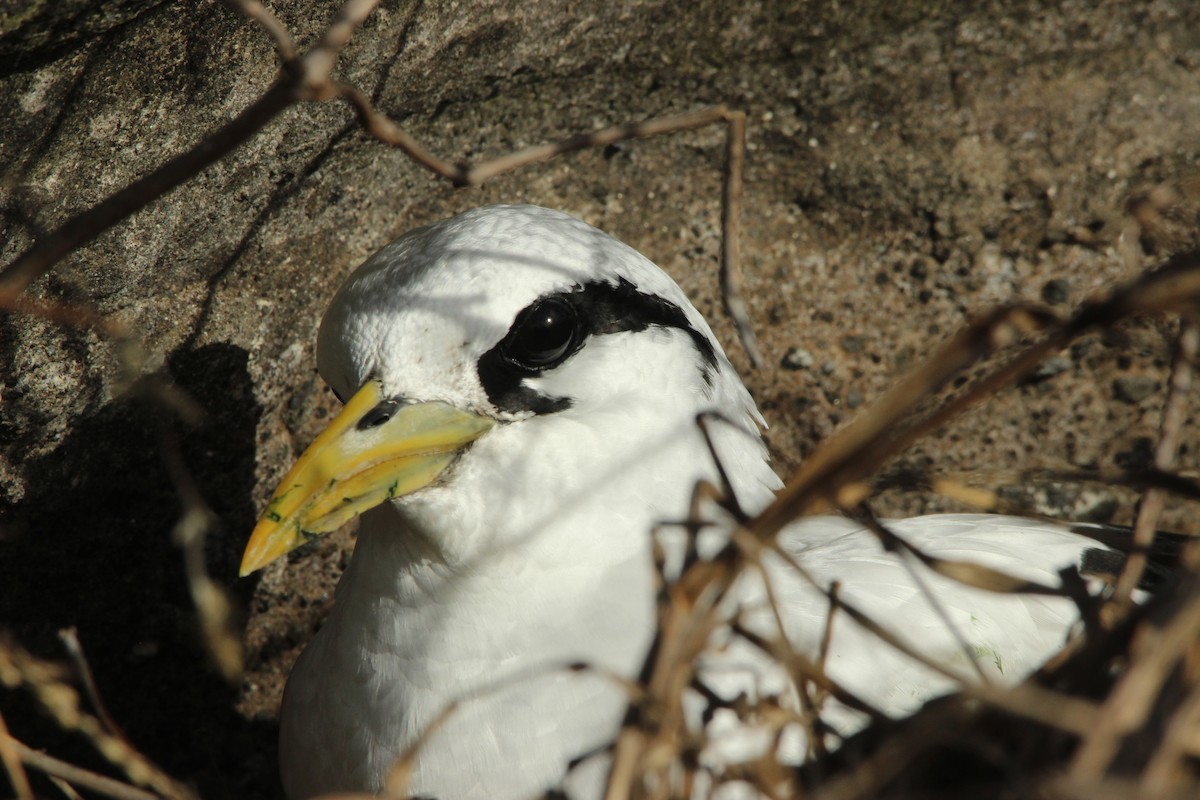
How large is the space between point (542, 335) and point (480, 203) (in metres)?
1.46

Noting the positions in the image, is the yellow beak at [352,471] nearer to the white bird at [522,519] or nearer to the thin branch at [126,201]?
the white bird at [522,519]

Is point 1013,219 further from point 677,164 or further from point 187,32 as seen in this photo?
point 187,32

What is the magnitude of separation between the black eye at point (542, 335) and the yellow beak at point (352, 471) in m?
0.18

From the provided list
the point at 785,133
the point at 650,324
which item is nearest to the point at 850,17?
the point at 785,133

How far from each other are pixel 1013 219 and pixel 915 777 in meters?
2.59

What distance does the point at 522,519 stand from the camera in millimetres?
2066

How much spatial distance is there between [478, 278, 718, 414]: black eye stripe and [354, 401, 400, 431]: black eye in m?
0.17

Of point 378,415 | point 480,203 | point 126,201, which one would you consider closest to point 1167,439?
point 378,415

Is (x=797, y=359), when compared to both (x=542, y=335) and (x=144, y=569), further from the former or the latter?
(x=144, y=569)

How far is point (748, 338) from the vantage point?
6.70ft

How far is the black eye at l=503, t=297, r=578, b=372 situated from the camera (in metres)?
2.05

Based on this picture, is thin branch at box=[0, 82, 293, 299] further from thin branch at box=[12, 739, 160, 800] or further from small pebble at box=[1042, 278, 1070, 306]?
small pebble at box=[1042, 278, 1070, 306]

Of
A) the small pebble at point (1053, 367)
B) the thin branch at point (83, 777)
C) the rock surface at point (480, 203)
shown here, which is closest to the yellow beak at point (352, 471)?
the thin branch at point (83, 777)

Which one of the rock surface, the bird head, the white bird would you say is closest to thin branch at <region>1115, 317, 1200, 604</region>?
the rock surface
